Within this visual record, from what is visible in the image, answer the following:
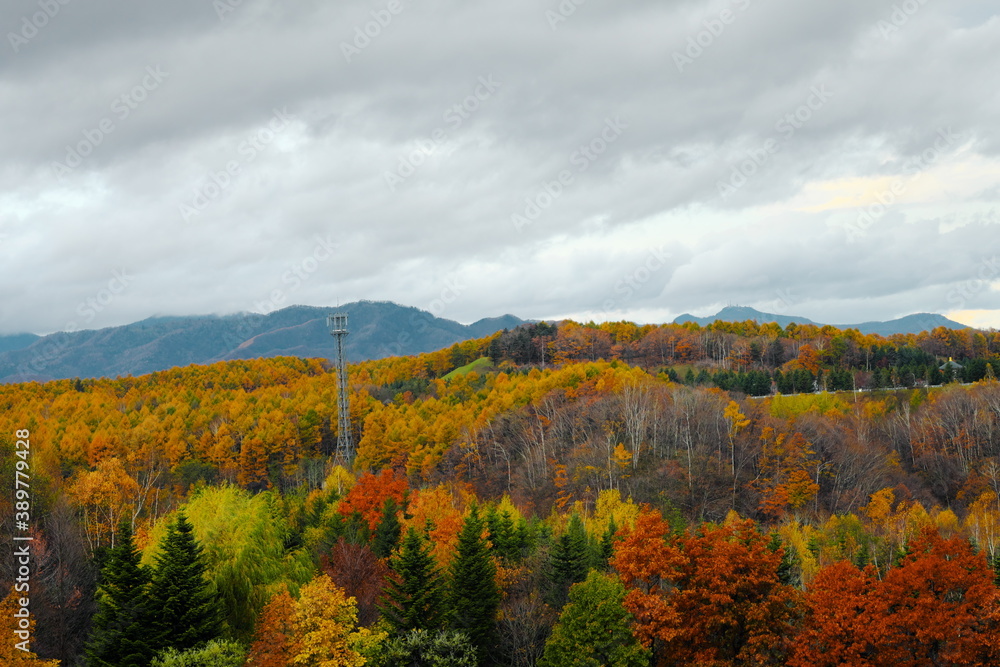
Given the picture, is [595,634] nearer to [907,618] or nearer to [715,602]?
[715,602]

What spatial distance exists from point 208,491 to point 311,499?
87.9ft

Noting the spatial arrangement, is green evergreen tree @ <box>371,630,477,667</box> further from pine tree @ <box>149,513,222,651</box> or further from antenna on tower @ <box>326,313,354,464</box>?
antenna on tower @ <box>326,313,354,464</box>

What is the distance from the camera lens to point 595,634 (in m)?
33.3

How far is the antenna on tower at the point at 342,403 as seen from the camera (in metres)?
106

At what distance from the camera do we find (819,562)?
187 feet

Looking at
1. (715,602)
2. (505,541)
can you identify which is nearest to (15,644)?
(715,602)

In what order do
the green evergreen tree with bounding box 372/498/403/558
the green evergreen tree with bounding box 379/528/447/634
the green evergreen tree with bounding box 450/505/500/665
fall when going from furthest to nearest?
1. the green evergreen tree with bounding box 372/498/403/558
2. the green evergreen tree with bounding box 450/505/500/665
3. the green evergreen tree with bounding box 379/528/447/634

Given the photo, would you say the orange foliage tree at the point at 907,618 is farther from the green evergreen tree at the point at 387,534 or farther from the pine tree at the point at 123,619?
the green evergreen tree at the point at 387,534

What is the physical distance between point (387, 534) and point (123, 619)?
23.9 metres

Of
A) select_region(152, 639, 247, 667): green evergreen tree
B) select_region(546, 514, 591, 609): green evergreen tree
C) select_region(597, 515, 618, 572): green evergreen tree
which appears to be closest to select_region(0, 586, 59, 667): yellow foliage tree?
select_region(152, 639, 247, 667): green evergreen tree

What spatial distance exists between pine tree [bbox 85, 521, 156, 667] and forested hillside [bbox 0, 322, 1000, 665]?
146mm

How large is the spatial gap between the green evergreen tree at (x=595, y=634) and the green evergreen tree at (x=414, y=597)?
6.53 meters

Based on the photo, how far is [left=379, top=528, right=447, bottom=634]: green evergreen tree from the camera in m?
36.8

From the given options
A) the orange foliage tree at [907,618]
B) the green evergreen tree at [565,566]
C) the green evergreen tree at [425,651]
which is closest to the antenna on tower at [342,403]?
the green evergreen tree at [565,566]
